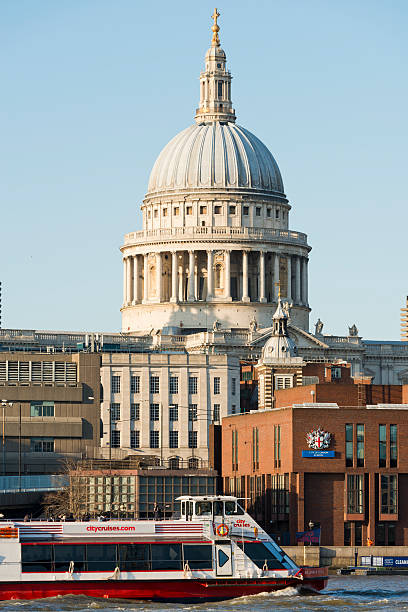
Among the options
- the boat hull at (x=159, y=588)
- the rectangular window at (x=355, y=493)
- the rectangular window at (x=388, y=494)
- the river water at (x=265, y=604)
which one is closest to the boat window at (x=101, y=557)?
the boat hull at (x=159, y=588)

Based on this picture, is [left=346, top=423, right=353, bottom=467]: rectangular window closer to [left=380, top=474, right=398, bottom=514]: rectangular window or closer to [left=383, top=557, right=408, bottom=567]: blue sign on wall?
[left=380, top=474, right=398, bottom=514]: rectangular window

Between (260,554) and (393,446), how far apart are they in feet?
146

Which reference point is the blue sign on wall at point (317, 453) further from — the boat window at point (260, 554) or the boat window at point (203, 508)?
the boat window at point (260, 554)

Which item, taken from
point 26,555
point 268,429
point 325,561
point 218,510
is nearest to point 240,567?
point 218,510

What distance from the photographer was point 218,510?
135 m

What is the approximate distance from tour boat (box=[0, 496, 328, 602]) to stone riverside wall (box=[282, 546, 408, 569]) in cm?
3277

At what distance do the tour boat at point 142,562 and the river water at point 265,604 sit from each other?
3.68 feet

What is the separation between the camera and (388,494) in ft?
574

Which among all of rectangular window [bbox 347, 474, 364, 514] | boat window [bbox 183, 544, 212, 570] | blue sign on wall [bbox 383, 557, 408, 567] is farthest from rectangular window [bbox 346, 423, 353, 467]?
boat window [bbox 183, 544, 212, 570]

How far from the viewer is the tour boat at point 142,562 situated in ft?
432

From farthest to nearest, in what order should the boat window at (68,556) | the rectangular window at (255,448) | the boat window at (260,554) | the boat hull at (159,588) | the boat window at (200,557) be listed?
the rectangular window at (255,448)
the boat window at (200,557)
the boat window at (260,554)
the boat window at (68,556)
the boat hull at (159,588)

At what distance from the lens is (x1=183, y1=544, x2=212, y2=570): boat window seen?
13300 centimetres

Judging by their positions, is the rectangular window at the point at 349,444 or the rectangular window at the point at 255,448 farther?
the rectangular window at the point at 255,448

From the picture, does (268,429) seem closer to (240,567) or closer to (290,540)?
(290,540)
